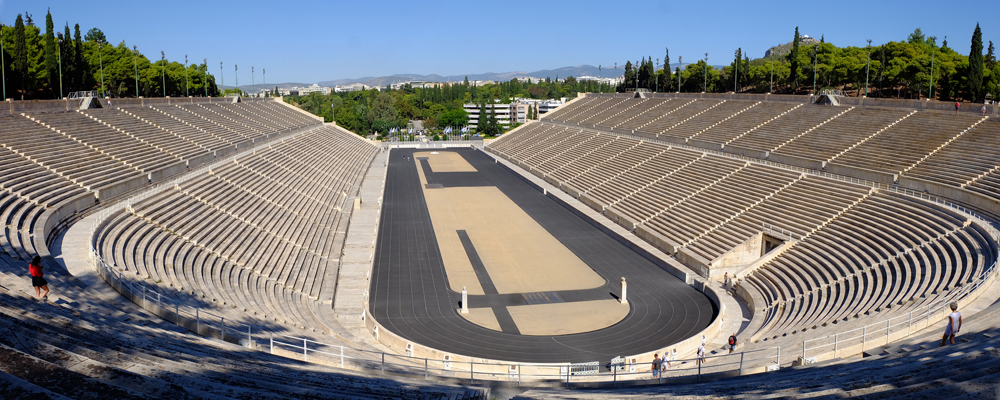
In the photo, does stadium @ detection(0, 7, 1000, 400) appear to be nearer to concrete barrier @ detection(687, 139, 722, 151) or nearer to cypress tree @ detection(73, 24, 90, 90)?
concrete barrier @ detection(687, 139, 722, 151)

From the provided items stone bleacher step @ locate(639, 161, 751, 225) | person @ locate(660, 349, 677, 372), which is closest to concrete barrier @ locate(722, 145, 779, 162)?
stone bleacher step @ locate(639, 161, 751, 225)

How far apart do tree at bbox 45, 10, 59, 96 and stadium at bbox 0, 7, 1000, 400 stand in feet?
33.7

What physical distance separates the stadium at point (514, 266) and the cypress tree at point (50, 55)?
1028cm

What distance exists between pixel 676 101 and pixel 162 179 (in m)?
44.9

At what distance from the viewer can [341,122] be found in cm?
10156

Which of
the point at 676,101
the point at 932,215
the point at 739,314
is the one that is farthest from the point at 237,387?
the point at 676,101

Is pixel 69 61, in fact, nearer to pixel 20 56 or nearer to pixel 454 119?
pixel 20 56

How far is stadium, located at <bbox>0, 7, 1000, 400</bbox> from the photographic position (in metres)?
9.64

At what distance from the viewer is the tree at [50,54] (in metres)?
45.2

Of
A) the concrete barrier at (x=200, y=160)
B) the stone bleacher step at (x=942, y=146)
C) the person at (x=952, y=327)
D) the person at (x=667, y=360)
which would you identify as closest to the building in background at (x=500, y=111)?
the concrete barrier at (x=200, y=160)

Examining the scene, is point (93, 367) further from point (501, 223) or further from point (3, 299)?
point (501, 223)

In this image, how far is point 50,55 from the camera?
151 feet

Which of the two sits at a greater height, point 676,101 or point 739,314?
point 676,101

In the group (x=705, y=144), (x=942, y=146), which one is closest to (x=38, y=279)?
(x=942, y=146)
